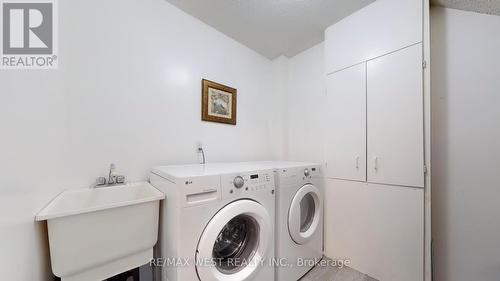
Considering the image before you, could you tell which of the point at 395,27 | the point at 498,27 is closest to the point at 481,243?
the point at 498,27

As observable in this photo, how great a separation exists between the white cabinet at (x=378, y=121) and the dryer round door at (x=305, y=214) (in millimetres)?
304

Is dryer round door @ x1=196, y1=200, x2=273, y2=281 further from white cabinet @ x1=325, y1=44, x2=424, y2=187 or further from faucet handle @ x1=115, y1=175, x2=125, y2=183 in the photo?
white cabinet @ x1=325, y1=44, x2=424, y2=187

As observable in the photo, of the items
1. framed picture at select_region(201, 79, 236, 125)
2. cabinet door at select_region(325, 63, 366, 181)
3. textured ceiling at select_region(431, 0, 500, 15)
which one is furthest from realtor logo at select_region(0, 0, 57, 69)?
textured ceiling at select_region(431, 0, 500, 15)

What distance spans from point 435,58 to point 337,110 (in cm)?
76

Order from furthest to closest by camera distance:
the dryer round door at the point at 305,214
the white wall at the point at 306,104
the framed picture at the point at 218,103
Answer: the white wall at the point at 306,104 < the framed picture at the point at 218,103 < the dryer round door at the point at 305,214

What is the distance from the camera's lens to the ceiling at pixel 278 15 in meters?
1.49

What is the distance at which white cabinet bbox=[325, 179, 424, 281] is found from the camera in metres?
1.32

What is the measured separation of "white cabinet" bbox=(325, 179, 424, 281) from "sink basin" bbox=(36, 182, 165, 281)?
155 centimetres

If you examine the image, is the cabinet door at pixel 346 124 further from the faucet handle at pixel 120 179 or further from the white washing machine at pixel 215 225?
the faucet handle at pixel 120 179

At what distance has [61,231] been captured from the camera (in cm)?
80

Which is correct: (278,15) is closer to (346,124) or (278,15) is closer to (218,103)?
(218,103)

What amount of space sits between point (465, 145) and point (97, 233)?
2.34 metres

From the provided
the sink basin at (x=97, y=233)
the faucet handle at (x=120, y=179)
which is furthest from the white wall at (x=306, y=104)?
the faucet handle at (x=120, y=179)

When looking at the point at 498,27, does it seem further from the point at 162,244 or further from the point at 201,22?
the point at 162,244
